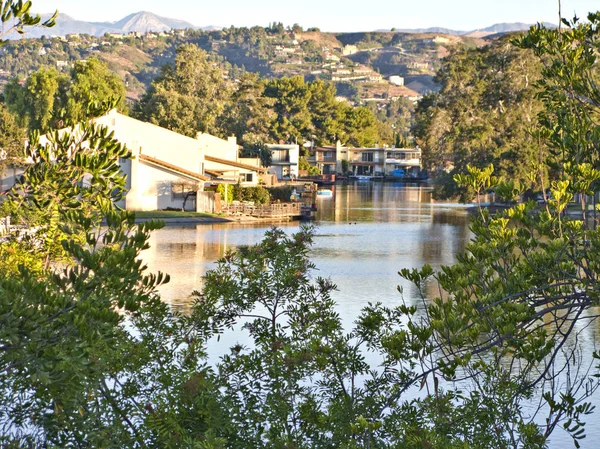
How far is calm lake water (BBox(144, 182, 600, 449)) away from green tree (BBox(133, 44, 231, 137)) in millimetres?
22797

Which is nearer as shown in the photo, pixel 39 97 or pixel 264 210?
pixel 264 210

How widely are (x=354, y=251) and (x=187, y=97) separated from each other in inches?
2120

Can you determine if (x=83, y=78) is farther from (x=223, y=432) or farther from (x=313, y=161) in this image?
(x=223, y=432)

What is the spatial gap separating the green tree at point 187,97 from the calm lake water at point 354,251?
22.8 metres

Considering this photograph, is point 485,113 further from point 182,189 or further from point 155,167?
point 155,167

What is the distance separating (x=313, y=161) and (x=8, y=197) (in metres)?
166

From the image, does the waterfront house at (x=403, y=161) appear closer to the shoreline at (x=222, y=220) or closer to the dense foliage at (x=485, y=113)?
the dense foliage at (x=485, y=113)

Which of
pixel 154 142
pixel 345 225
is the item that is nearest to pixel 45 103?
pixel 154 142

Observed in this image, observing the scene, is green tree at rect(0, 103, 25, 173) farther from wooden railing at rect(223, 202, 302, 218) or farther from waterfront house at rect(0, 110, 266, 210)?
wooden railing at rect(223, 202, 302, 218)

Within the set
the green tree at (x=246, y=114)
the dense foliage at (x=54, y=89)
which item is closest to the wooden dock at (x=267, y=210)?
the dense foliage at (x=54, y=89)

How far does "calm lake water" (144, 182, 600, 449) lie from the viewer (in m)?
33.6

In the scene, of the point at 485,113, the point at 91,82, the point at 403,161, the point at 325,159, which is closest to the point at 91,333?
the point at 485,113

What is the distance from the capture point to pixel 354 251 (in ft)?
166

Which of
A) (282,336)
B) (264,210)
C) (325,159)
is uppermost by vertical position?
(325,159)
